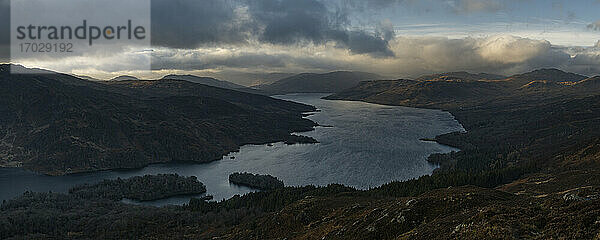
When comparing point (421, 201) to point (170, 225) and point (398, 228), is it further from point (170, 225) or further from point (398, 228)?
point (170, 225)

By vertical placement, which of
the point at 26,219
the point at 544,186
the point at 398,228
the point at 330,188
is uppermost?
the point at 398,228

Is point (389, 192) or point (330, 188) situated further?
point (330, 188)

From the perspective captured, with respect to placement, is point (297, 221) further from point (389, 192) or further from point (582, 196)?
point (389, 192)

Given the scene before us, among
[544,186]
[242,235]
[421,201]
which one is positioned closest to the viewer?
[421,201]

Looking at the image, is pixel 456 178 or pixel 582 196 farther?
pixel 456 178

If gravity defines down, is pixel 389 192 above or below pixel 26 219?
above

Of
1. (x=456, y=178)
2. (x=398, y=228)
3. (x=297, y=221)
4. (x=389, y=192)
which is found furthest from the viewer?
(x=456, y=178)

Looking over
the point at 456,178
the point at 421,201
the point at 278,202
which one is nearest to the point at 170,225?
the point at 278,202

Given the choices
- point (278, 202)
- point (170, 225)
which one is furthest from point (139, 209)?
point (278, 202)

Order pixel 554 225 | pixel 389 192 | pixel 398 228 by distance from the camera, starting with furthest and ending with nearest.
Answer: pixel 389 192 < pixel 398 228 < pixel 554 225
